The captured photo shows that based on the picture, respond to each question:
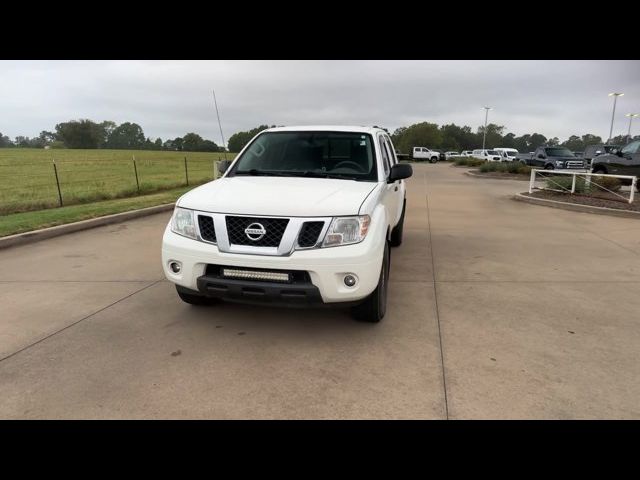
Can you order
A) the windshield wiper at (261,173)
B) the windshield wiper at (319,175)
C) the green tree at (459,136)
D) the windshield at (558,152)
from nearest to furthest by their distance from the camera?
the windshield wiper at (319,175), the windshield wiper at (261,173), the windshield at (558,152), the green tree at (459,136)

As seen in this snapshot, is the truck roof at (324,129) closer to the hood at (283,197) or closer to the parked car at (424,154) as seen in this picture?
the hood at (283,197)

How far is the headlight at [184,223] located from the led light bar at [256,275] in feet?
1.51

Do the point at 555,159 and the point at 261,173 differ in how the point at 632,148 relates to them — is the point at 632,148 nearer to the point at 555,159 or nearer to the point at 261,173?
the point at 555,159

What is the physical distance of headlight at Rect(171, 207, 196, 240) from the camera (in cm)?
361

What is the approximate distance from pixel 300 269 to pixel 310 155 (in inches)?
73.2

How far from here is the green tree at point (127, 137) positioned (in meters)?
84.1

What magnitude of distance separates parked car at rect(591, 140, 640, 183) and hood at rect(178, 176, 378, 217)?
1389 cm

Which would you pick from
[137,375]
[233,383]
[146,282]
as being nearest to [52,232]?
[146,282]

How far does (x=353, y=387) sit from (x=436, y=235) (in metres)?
5.56

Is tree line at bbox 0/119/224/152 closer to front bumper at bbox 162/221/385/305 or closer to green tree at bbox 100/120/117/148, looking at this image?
green tree at bbox 100/120/117/148

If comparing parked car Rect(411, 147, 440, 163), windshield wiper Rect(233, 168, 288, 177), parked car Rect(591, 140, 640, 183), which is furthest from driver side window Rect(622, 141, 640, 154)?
parked car Rect(411, 147, 440, 163)

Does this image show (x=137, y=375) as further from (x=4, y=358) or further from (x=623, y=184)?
(x=623, y=184)

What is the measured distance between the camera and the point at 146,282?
5160mm

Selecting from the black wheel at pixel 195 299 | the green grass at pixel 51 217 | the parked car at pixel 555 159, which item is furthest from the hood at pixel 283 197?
the parked car at pixel 555 159
